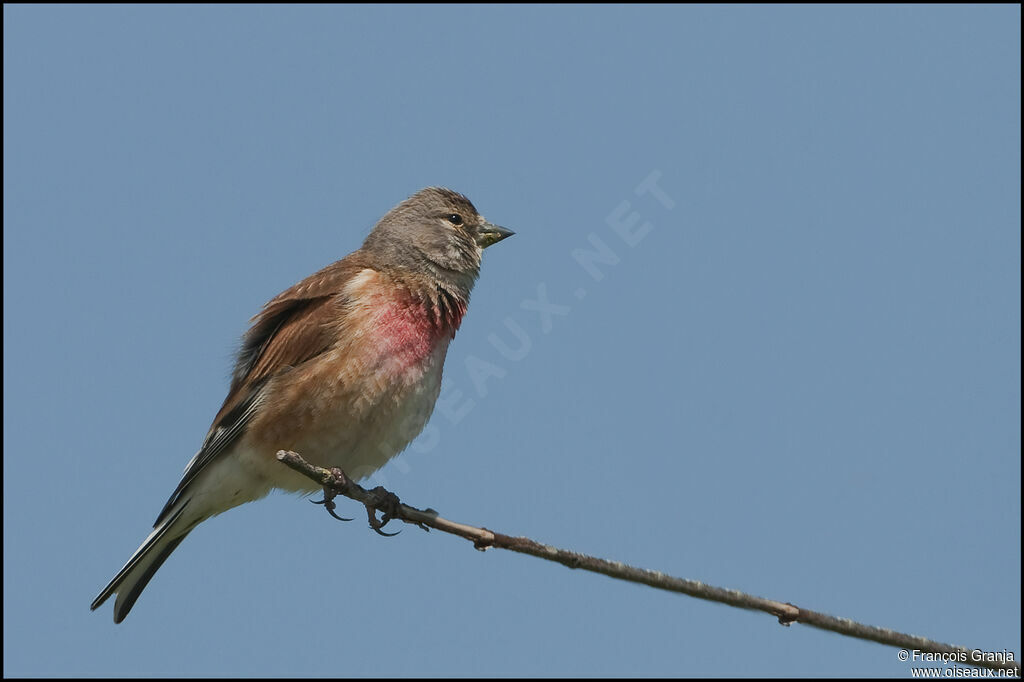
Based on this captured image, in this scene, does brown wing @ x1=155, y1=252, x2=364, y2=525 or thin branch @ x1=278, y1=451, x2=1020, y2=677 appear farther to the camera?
brown wing @ x1=155, y1=252, x2=364, y2=525

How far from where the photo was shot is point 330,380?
512 cm

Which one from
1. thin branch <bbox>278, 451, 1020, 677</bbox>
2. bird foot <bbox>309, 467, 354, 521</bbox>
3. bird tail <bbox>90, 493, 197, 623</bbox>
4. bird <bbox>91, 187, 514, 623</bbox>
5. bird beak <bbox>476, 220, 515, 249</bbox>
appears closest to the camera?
thin branch <bbox>278, 451, 1020, 677</bbox>

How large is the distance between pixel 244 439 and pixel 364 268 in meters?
1.15

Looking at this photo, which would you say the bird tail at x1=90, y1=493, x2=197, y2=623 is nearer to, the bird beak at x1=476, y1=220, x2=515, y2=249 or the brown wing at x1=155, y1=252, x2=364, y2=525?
the brown wing at x1=155, y1=252, x2=364, y2=525

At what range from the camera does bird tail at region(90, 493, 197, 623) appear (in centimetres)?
533

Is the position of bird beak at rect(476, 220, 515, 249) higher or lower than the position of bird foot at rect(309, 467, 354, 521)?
higher

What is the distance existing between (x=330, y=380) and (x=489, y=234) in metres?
1.51

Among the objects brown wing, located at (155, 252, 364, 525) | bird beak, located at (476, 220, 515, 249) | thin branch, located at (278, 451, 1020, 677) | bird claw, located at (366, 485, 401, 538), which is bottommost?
thin branch, located at (278, 451, 1020, 677)

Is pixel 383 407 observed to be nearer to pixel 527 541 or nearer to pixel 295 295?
pixel 295 295

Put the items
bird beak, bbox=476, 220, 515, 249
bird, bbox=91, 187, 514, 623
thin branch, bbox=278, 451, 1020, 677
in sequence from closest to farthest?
thin branch, bbox=278, 451, 1020, 677
bird, bbox=91, 187, 514, 623
bird beak, bbox=476, 220, 515, 249

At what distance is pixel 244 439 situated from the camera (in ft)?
17.4

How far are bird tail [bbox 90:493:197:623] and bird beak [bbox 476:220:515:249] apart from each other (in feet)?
7.25

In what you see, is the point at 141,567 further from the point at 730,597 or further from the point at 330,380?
the point at 730,597

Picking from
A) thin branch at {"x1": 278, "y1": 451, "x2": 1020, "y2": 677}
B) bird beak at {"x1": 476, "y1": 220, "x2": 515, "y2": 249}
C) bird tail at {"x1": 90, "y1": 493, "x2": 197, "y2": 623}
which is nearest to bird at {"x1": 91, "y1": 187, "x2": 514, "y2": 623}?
bird tail at {"x1": 90, "y1": 493, "x2": 197, "y2": 623}
